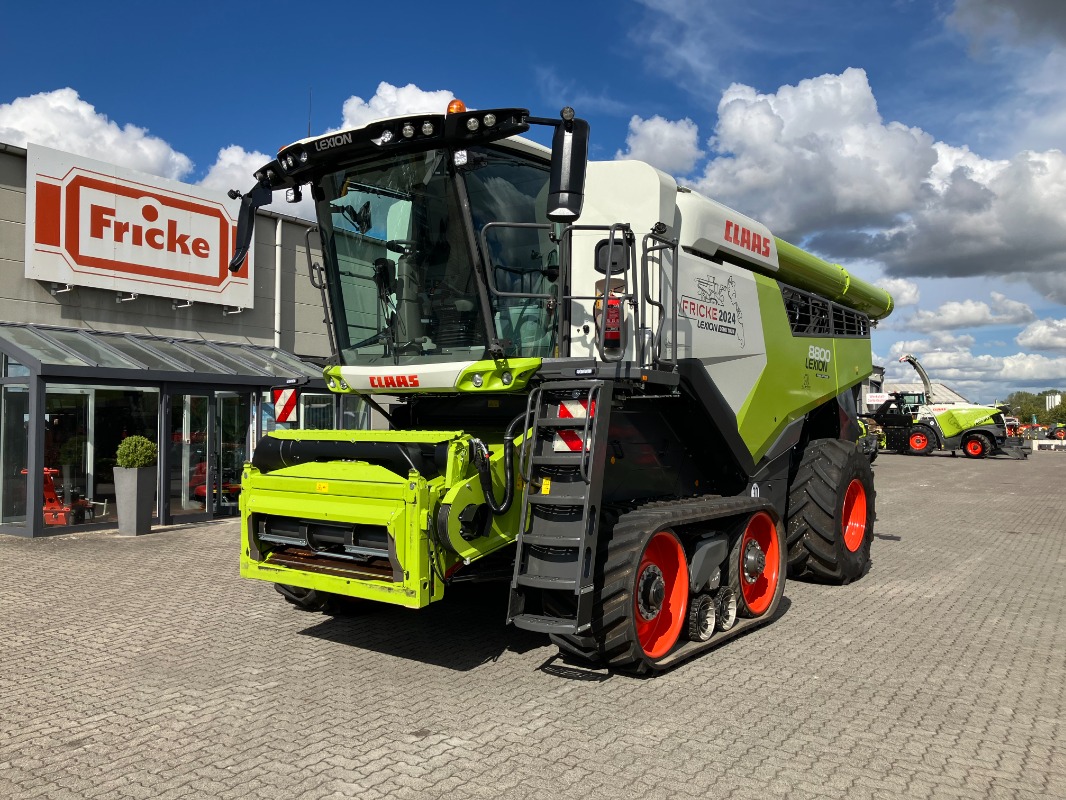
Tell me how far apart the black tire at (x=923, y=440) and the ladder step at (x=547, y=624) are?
97.9ft

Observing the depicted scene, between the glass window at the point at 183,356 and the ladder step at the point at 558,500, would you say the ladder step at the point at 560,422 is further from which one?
the glass window at the point at 183,356

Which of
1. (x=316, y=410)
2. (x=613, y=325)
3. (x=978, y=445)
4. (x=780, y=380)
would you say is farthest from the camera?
(x=978, y=445)

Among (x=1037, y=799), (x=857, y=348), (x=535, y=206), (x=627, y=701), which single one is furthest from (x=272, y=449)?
(x=857, y=348)

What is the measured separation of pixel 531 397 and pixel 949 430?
98.5 ft

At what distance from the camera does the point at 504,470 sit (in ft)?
17.6

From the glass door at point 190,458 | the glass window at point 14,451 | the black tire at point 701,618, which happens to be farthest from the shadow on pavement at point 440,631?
the glass door at point 190,458

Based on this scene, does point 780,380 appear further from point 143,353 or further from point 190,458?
point 143,353

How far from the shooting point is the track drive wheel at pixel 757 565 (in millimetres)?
6289

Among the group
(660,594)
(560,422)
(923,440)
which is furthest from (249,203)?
(923,440)

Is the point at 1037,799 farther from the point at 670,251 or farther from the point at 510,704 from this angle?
the point at 670,251

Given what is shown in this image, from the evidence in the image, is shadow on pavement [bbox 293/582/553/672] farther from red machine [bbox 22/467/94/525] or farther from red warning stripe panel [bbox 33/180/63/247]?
red warning stripe panel [bbox 33/180/63/247]

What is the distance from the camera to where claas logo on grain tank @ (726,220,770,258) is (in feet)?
22.7

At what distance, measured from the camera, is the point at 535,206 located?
19.4 ft

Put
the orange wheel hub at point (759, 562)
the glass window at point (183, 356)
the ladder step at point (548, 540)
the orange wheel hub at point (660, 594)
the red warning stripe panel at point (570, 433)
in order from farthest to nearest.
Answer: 1. the glass window at point (183, 356)
2. the orange wheel hub at point (759, 562)
3. the orange wheel hub at point (660, 594)
4. the red warning stripe panel at point (570, 433)
5. the ladder step at point (548, 540)
